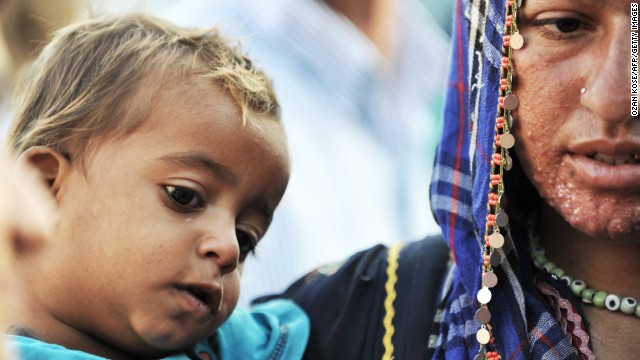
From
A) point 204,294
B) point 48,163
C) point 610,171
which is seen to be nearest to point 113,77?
point 48,163

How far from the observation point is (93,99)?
240 cm

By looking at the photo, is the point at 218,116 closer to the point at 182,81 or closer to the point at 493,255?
the point at 182,81

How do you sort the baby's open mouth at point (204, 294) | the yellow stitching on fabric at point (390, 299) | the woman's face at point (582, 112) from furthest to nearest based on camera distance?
the yellow stitching on fabric at point (390, 299)
the baby's open mouth at point (204, 294)
the woman's face at point (582, 112)

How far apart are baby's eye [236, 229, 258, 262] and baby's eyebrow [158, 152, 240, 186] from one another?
15cm

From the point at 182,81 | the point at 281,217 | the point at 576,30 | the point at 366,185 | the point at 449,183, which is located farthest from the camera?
the point at 366,185

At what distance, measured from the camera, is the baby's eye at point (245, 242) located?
249 cm

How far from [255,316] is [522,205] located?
716 mm

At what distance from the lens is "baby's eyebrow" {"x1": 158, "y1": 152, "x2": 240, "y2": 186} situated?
231cm

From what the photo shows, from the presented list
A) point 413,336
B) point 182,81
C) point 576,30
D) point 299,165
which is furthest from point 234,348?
point 299,165

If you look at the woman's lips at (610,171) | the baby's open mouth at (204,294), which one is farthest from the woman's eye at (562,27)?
the baby's open mouth at (204,294)

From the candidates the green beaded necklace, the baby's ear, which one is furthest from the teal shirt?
the green beaded necklace

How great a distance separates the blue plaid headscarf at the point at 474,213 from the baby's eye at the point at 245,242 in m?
0.45

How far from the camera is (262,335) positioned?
2.61m

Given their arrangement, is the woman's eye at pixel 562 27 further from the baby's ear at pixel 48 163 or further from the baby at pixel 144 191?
→ the baby's ear at pixel 48 163
